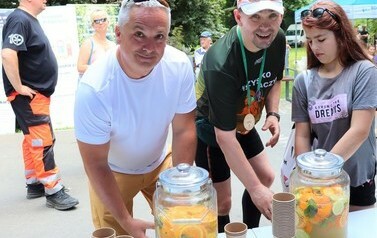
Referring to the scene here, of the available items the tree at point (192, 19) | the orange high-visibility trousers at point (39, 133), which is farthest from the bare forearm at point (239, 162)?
the tree at point (192, 19)

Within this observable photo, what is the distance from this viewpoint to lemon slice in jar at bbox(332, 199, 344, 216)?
4.39 ft

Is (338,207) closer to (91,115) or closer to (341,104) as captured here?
(341,104)

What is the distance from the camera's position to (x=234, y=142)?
1.82 metres

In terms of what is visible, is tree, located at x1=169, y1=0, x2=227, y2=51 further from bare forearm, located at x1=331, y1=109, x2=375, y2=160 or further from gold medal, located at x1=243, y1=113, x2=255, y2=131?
bare forearm, located at x1=331, y1=109, x2=375, y2=160

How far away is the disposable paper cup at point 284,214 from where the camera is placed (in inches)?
49.6

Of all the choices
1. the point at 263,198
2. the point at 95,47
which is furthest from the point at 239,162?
the point at 95,47

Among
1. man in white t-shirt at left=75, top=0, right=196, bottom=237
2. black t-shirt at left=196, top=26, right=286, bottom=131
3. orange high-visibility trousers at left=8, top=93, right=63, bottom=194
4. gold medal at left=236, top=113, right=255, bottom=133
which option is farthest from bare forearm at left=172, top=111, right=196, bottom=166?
orange high-visibility trousers at left=8, top=93, right=63, bottom=194

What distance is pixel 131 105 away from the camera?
170 centimetres

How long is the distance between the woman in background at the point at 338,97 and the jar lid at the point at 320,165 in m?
0.46

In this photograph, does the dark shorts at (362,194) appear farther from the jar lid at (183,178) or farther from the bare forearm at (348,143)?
the jar lid at (183,178)

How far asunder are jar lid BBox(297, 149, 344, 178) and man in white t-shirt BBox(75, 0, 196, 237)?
23.8 inches

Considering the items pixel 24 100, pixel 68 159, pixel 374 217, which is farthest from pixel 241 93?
pixel 68 159

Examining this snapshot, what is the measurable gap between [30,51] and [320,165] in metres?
2.83

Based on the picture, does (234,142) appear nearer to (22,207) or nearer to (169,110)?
(169,110)
